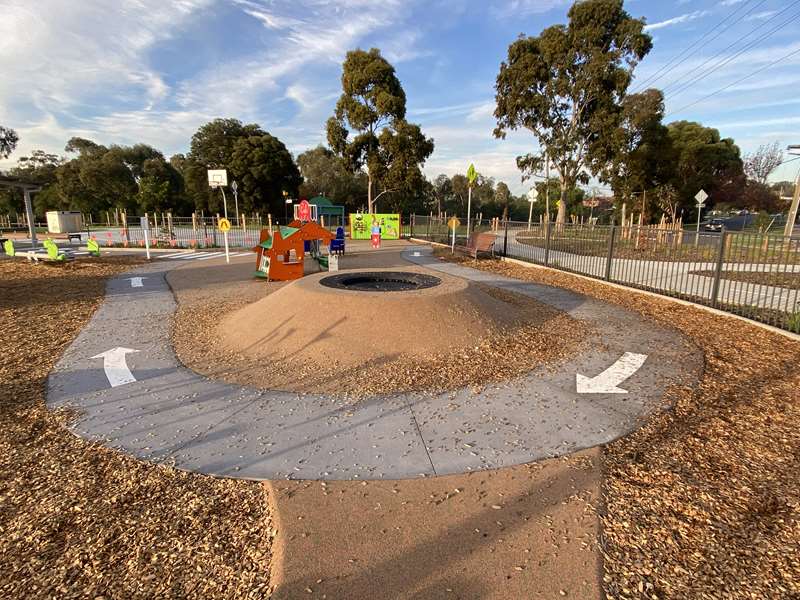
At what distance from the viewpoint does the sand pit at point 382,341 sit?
16.2 feet

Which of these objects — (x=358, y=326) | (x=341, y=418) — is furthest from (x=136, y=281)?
(x=341, y=418)

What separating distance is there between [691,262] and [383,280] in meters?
12.3

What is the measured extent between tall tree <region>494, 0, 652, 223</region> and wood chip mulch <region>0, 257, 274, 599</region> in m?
29.4

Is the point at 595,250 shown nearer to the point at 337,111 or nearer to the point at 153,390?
the point at 153,390

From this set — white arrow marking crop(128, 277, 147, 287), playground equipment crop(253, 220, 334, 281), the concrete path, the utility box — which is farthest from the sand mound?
the utility box

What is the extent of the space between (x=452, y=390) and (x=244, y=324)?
3.88m

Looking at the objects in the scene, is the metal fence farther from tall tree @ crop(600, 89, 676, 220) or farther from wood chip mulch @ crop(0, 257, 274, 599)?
tall tree @ crop(600, 89, 676, 220)

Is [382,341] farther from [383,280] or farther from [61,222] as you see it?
[61,222]

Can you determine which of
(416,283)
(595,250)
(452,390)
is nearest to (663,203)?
(595,250)

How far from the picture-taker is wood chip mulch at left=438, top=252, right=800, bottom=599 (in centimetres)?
221

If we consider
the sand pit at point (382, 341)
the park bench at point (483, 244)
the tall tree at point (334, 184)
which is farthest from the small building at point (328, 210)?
the sand pit at point (382, 341)

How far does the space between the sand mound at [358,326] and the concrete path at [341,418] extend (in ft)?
3.38

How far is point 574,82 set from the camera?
26547mm

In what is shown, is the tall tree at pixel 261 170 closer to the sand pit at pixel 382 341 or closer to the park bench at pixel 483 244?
the park bench at pixel 483 244
